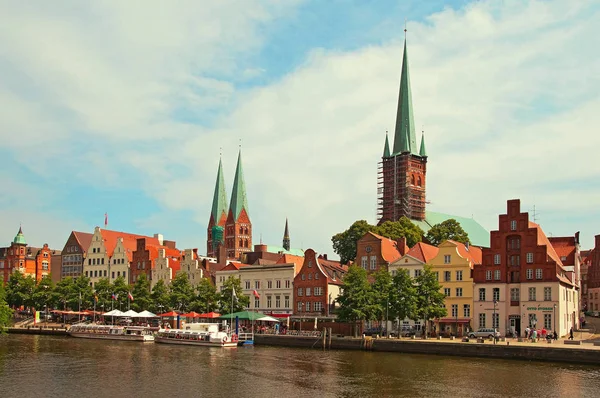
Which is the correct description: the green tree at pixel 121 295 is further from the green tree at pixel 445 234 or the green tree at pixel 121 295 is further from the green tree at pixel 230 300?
the green tree at pixel 445 234

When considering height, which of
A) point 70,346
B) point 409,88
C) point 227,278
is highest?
point 409,88

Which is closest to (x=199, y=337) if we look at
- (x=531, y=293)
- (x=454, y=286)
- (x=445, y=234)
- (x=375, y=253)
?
(x=375, y=253)

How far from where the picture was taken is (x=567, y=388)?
1999 inches

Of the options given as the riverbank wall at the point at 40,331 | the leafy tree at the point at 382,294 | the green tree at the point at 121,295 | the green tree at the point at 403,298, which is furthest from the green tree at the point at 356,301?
the riverbank wall at the point at 40,331

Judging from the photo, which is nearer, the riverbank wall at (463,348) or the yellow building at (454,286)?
the riverbank wall at (463,348)

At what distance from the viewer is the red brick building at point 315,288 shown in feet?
336

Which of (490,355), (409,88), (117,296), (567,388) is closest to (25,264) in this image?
(117,296)

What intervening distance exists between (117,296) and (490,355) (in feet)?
211

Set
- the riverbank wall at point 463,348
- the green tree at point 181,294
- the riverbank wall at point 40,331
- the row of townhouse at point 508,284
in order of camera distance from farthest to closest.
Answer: the riverbank wall at point 40,331, the green tree at point 181,294, the row of townhouse at point 508,284, the riverbank wall at point 463,348

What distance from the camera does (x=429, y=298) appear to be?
85.7 m

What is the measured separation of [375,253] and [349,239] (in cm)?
2961

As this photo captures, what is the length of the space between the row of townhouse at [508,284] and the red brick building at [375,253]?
203 inches

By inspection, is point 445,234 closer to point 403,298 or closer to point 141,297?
point 403,298

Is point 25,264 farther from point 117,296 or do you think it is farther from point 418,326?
point 418,326
